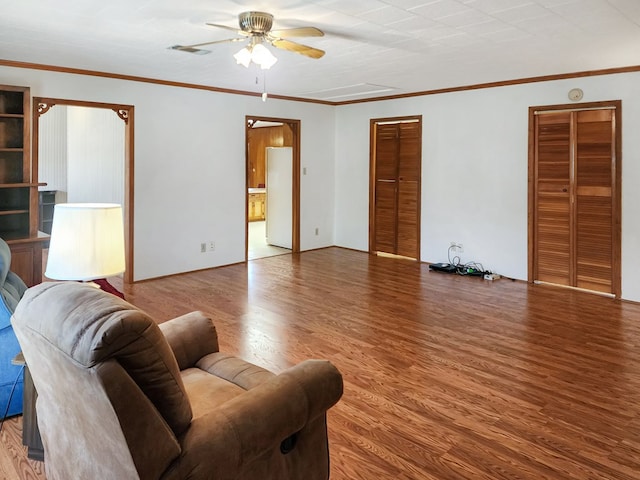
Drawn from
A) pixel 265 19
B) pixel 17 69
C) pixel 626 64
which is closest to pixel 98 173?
pixel 17 69

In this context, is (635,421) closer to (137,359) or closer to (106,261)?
(137,359)

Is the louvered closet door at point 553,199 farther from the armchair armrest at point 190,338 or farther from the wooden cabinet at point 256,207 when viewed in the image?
the wooden cabinet at point 256,207

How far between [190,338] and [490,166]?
4.97 meters

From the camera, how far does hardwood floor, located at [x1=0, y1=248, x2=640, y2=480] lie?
7.75 feet

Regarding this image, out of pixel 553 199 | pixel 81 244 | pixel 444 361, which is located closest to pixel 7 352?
pixel 81 244

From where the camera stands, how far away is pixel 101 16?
3367 mm

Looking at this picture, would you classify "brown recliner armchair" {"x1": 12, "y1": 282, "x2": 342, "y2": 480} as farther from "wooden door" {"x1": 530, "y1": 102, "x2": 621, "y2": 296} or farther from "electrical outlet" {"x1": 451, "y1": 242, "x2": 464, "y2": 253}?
"electrical outlet" {"x1": 451, "y1": 242, "x2": 464, "y2": 253}

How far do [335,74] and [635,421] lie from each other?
4.28 meters

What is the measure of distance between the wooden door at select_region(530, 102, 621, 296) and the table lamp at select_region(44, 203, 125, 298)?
5.04 m

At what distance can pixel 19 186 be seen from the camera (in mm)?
4543

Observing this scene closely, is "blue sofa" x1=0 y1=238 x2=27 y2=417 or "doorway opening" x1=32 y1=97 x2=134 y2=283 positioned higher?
"doorway opening" x1=32 y1=97 x2=134 y2=283

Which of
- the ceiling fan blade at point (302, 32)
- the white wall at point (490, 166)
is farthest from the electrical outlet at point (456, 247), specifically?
the ceiling fan blade at point (302, 32)

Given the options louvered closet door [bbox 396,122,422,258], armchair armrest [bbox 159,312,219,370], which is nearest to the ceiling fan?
armchair armrest [bbox 159,312,219,370]

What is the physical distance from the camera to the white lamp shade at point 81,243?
7.11 feet
